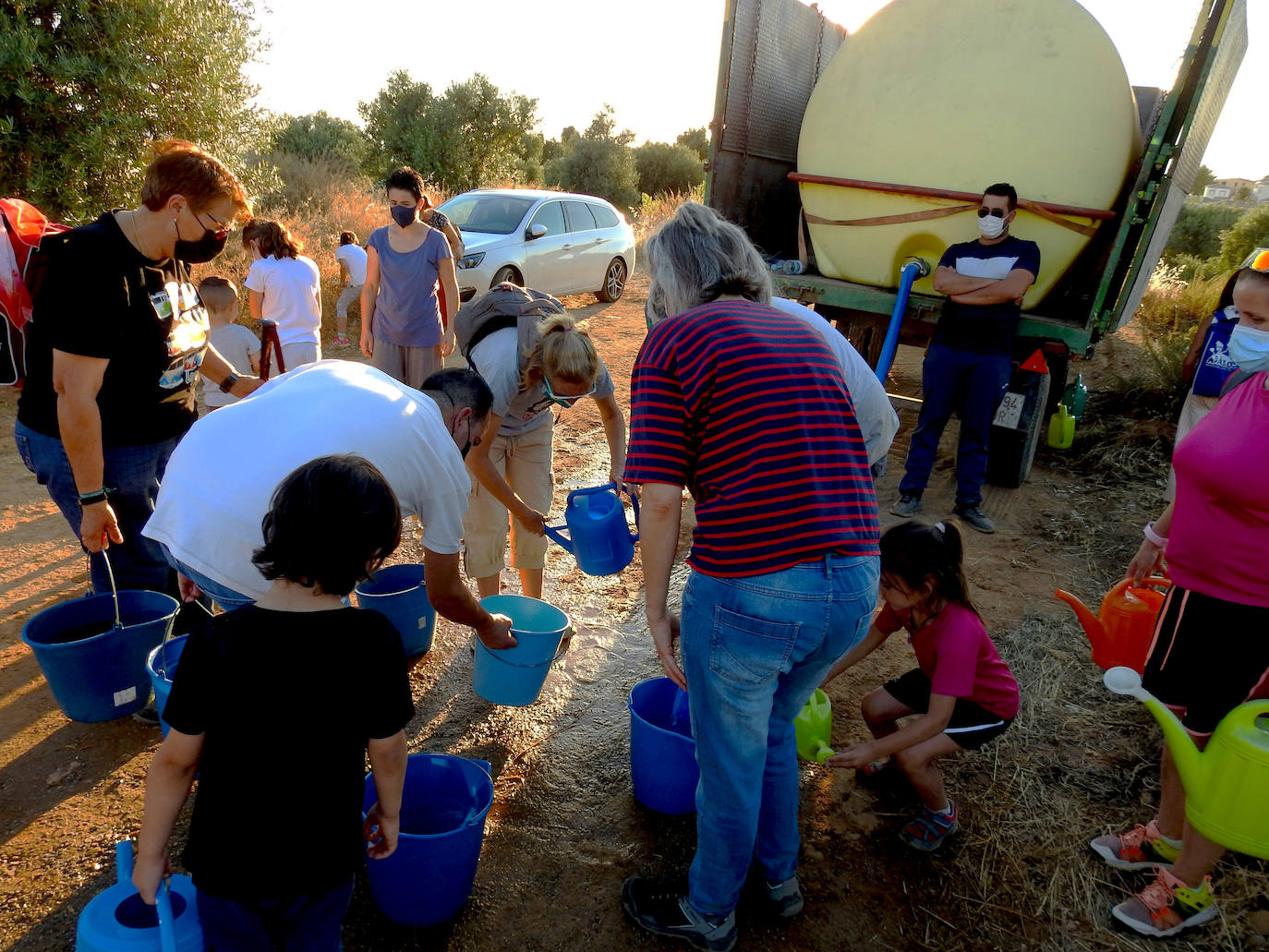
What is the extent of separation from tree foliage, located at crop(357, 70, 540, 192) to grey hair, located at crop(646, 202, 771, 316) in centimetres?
1949

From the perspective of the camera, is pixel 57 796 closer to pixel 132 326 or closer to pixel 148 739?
pixel 148 739

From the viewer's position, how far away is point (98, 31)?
6570mm

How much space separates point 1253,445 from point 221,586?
2.68 meters

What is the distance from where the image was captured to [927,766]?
93.7 inches

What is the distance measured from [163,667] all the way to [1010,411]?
16.3ft

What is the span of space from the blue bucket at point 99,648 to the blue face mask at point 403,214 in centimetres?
277

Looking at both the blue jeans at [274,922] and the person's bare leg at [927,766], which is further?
the person's bare leg at [927,766]

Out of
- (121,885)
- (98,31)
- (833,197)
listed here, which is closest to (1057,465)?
(833,197)

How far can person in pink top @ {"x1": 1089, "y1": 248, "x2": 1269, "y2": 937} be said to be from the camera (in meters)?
2.02

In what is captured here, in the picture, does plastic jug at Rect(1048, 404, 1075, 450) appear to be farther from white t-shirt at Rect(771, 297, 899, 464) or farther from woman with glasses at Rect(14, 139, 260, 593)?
woman with glasses at Rect(14, 139, 260, 593)

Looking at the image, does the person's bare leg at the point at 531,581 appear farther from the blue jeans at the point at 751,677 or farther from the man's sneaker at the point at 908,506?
the man's sneaker at the point at 908,506

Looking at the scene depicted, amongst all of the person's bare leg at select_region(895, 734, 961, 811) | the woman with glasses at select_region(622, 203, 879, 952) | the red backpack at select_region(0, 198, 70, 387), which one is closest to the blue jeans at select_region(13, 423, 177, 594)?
the red backpack at select_region(0, 198, 70, 387)

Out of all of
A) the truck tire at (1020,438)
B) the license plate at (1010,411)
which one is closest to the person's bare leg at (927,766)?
the license plate at (1010,411)

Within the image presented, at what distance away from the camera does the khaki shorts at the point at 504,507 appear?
10.5 feet
